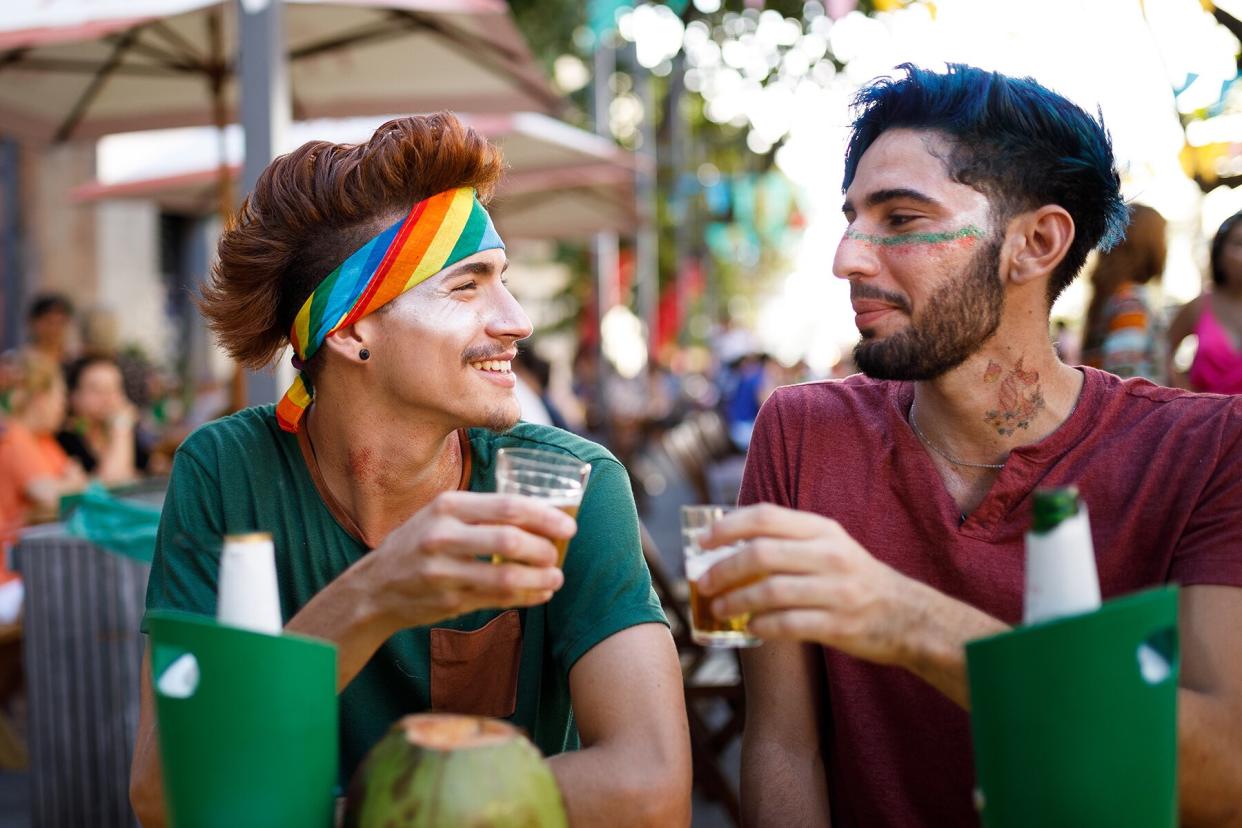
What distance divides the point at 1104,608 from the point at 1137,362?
15.3 feet

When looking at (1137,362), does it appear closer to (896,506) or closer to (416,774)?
(896,506)

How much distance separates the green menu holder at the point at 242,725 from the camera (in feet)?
4.33

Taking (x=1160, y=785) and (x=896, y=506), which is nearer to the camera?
(x=1160, y=785)

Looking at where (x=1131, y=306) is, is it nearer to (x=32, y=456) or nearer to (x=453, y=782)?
(x=453, y=782)

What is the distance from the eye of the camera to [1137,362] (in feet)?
18.2

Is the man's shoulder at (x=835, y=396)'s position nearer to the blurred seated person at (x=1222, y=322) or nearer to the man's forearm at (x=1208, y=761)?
the man's forearm at (x=1208, y=761)

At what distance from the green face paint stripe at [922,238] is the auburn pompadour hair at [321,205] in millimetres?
767

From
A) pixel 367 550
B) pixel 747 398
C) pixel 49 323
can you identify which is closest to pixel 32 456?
pixel 49 323

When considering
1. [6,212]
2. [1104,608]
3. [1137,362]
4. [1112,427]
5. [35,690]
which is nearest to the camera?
[1104,608]

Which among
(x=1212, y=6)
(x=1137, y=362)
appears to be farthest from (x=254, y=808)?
(x=1137, y=362)

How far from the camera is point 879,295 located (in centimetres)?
233

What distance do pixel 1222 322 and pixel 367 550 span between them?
4.98m

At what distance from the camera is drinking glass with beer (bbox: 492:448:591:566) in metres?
1.61

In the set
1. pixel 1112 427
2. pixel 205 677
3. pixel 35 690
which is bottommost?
pixel 35 690
